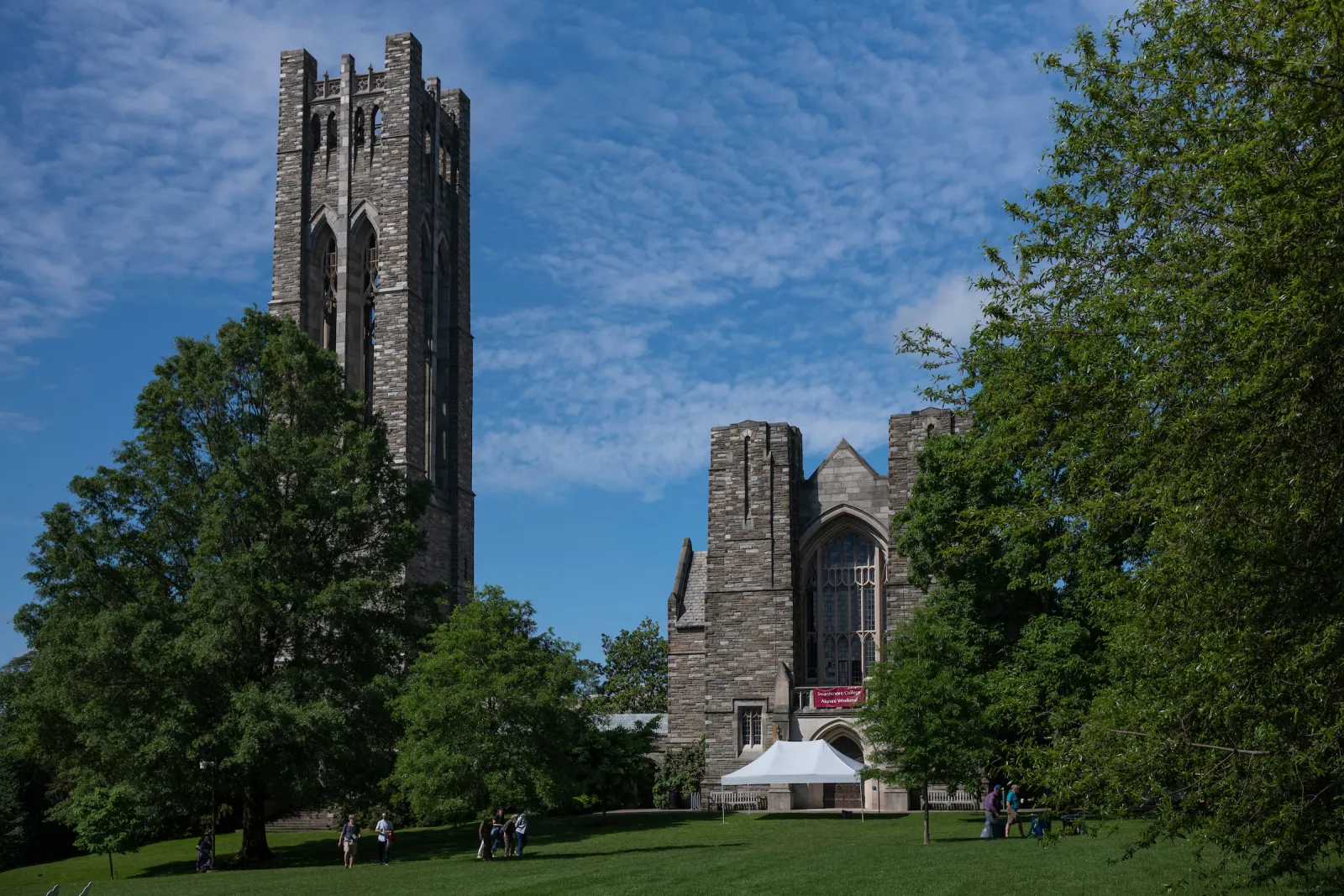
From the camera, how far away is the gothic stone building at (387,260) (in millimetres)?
54062

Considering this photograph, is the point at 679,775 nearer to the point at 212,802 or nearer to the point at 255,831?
the point at 255,831

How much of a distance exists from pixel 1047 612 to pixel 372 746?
1935cm

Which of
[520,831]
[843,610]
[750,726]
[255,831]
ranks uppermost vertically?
[843,610]

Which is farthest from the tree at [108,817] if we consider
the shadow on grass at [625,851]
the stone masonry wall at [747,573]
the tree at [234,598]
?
the stone masonry wall at [747,573]

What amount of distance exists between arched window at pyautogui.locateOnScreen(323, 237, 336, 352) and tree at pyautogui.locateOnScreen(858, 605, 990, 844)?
31.8 metres

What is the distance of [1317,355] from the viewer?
1002cm

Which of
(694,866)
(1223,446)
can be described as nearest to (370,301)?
(694,866)

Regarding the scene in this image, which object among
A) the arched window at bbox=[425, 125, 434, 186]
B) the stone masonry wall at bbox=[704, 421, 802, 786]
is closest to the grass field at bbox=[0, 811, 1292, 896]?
the stone masonry wall at bbox=[704, 421, 802, 786]

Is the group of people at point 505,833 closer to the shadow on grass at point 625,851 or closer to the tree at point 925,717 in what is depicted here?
the shadow on grass at point 625,851

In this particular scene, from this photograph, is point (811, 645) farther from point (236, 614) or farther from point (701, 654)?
point (236, 614)

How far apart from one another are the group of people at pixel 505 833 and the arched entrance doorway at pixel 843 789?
1786 centimetres

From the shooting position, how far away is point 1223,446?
35.9ft

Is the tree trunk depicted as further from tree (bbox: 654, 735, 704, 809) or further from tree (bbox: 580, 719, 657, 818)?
tree (bbox: 654, 735, 704, 809)

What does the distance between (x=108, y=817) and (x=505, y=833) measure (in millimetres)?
9739
